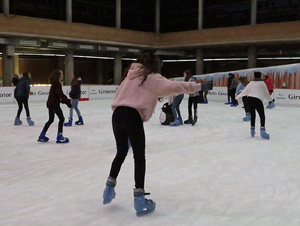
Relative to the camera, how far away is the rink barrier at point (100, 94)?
1739 cm

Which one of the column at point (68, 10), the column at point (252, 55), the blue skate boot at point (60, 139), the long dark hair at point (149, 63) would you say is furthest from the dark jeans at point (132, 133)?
the column at point (252, 55)

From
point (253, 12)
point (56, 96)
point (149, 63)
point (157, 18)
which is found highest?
point (157, 18)

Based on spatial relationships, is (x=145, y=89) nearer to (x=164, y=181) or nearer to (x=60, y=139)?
(x=164, y=181)

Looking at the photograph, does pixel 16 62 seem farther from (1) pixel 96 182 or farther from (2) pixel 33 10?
(1) pixel 96 182

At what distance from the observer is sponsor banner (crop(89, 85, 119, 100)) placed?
2128cm

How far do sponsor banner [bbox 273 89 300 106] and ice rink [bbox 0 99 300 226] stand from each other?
33.0ft

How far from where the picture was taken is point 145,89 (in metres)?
3.35

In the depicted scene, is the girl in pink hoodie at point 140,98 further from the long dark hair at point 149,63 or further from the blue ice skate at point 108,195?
the blue ice skate at point 108,195

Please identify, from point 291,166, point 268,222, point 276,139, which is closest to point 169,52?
point 276,139

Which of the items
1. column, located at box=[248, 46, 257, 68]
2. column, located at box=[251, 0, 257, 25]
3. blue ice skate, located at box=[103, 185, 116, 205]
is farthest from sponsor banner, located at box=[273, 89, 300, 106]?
blue ice skate, located at box=[103, 185, 116, 205]

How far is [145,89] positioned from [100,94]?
61.5ft

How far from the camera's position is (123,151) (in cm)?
356

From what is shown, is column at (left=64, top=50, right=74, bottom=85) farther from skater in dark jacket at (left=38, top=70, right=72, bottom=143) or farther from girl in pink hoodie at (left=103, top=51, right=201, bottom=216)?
girl in pink hoodie at (left=103, top=51, right=201, bottom=216)

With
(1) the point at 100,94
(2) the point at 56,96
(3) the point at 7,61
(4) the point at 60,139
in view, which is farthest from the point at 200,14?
(4) the point at 60,139
